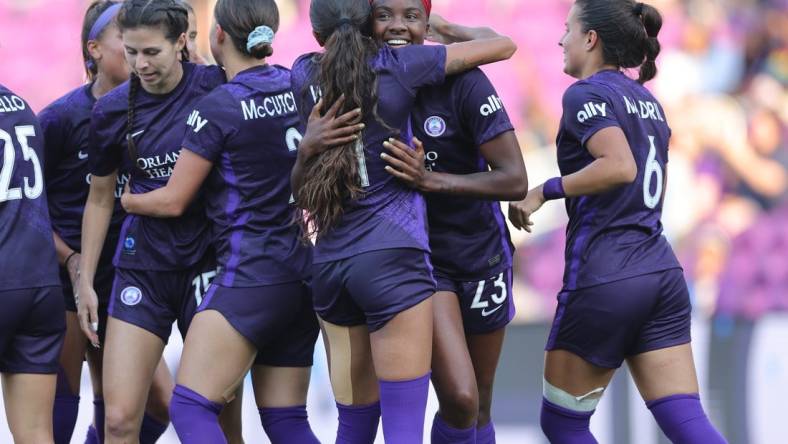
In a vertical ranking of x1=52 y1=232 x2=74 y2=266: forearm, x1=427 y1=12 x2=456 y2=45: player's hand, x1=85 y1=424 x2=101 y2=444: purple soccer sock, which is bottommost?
x1=85 y1=424 x2=101 y2=444: purple soccer sock

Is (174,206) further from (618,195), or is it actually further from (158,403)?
(618,195)

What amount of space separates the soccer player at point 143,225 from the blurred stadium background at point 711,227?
99.1 inches

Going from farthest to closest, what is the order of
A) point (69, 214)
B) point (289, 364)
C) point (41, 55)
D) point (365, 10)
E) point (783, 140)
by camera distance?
point (41, 55)
point (783, 140)
point (69, 214)
point (289, 364)
point (365, 10)

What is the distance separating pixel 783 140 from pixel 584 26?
9.23ft

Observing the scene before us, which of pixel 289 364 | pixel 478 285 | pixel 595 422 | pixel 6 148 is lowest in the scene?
pixel 595 422

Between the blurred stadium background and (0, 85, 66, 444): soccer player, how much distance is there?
2.71 m

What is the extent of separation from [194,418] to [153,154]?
963 millimetres

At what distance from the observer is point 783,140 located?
272 inches

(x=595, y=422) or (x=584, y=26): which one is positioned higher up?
(x=584, y=26)

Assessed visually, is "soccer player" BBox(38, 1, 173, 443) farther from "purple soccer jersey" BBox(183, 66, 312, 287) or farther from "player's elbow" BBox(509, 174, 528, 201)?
"player's elbow" BBox(509, 174, 528, 201)

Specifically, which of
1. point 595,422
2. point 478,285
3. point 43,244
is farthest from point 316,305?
point 595,422

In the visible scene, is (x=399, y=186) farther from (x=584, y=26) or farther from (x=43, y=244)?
(x=43, y=244)

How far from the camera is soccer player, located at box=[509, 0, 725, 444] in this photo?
170 inches

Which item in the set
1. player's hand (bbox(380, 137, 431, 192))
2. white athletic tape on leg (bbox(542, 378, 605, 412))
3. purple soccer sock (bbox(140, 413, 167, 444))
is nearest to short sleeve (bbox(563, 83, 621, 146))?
player's hand (bbox(380, 137, 431, 192))
